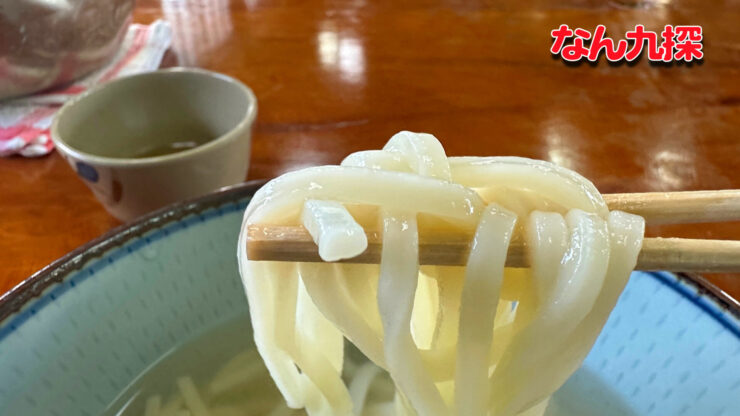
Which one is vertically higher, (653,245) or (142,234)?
(653,245)

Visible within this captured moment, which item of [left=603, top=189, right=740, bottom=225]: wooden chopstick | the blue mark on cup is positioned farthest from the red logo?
the blue mark on cup

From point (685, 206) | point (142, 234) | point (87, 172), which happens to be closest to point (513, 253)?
point (685, 206)

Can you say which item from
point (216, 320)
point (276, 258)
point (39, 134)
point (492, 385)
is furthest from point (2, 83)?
point (492, 385)

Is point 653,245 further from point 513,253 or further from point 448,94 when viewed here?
point 448,94

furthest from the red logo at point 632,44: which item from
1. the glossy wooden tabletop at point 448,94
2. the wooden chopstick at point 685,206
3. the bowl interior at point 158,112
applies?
the wooden chopstick at point 685,206

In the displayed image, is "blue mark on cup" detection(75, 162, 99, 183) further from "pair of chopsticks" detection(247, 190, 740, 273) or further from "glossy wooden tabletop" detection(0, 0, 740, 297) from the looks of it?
"pair of chopsticks" detection(247, 190, 740, 273)

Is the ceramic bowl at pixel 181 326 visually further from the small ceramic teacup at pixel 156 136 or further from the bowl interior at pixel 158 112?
the bowl interior at pixel 158 112
